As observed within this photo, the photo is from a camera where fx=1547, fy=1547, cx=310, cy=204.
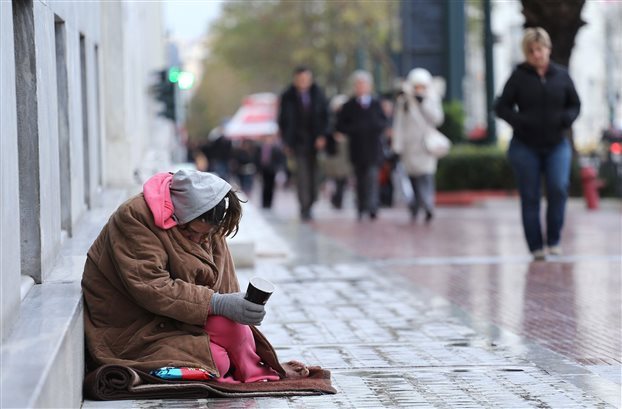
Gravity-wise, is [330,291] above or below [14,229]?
below

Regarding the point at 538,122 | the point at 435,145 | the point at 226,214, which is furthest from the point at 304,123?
the point at 226,214

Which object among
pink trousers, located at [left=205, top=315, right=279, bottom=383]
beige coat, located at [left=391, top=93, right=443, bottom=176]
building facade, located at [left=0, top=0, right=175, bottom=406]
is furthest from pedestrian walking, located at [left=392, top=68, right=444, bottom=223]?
pink trousers, located at [left=205, top=315, right=279, bottom=383]

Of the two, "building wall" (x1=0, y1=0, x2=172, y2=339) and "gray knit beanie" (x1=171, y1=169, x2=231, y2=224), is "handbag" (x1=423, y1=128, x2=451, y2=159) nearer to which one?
"building wall" (x1=0, y1=0, x2=172, y2=339)

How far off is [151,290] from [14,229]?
2.88 ft

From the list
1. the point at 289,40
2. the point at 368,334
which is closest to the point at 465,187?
the point at 368,334

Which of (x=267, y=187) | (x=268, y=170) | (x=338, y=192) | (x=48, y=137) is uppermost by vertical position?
(x=48, y=137)

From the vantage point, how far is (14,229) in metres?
5.49

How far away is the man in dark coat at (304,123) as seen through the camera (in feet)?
65.8

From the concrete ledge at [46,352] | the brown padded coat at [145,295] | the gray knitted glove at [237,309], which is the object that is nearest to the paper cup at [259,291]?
the gray knitted glove at [237,309]

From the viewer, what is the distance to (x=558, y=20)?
21.1 metres

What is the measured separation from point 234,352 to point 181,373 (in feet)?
1.06

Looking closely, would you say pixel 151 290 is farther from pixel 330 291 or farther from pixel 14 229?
pixel 330 291

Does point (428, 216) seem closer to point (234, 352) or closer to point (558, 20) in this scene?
point (558, 20)

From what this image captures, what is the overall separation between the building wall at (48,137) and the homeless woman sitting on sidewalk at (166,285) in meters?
0.30
